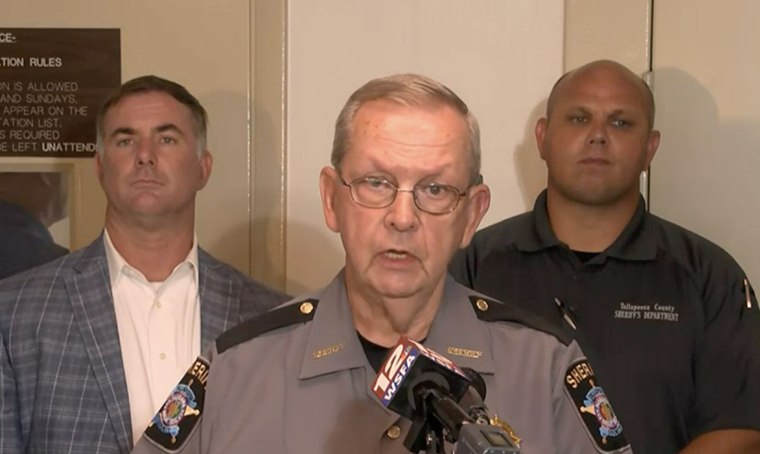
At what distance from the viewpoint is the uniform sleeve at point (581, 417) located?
1604 millimetres

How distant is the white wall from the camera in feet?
10.2

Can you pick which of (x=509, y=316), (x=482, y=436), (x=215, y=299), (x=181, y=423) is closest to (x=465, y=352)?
(x=509, y=316)

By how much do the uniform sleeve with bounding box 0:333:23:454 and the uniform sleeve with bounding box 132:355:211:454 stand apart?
682 millimetres

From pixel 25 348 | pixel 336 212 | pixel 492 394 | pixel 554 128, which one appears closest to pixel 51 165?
pixel 25 348

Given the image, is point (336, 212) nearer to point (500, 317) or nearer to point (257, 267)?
point (500, 317)

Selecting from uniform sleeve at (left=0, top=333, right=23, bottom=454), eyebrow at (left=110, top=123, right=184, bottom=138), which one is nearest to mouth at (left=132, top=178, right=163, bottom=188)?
eyebrow at (left=110, top=123, right=184, bottom=138)

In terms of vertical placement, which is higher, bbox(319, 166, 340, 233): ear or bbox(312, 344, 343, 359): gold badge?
bbox(319, 166, 340, 233): ear

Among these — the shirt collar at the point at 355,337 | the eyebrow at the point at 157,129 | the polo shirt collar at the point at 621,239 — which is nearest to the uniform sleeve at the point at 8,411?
the eyebrow at the point at 157,129

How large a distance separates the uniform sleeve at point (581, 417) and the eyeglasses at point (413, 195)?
309 millimetres

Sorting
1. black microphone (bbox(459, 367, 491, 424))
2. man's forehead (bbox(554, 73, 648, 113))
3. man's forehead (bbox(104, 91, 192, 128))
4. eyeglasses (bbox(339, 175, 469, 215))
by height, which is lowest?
black microphone (bbox(459, 367, 491, 424))

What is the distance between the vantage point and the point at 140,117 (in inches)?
98.7

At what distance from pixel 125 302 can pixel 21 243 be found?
72cm

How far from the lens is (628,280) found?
263 centimetres

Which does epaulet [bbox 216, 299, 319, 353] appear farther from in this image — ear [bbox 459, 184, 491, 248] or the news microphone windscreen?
the news microphone windscreen
